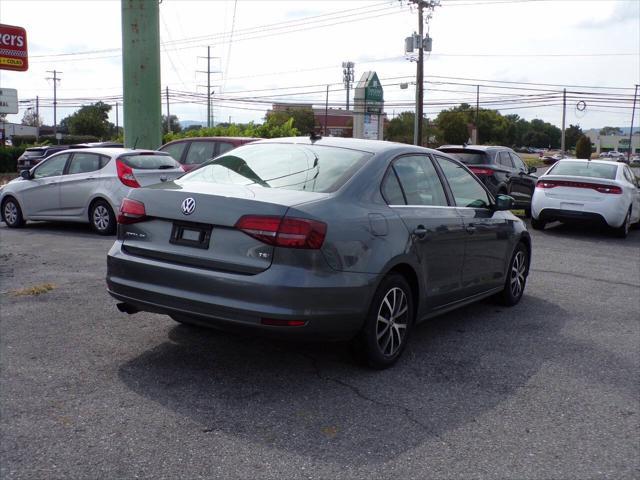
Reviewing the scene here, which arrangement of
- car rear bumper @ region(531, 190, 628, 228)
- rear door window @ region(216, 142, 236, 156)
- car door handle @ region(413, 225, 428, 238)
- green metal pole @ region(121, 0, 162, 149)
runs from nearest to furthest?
car door handle @ region(413, 225, 428, 238) → car rear bumper @ region(531, 190, 628, 228) → rear door window @ region(216, 142, 236, 156) → green metal pole @ region(121, 0, 162, 149)

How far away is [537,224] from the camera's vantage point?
47.2 feet

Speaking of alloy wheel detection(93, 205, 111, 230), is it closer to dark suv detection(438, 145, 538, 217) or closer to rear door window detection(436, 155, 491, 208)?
rear door window detection(436, 155, 491, 208)

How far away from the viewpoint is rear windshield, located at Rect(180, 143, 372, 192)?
16.4 ft

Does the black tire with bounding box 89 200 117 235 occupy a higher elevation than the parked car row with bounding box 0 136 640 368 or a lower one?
lower

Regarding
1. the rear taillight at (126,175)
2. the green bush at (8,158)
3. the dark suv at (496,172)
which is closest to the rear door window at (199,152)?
the rear taillight at (126,175)

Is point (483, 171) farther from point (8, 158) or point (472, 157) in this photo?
point (8, 158)

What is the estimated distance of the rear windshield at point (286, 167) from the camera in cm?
501

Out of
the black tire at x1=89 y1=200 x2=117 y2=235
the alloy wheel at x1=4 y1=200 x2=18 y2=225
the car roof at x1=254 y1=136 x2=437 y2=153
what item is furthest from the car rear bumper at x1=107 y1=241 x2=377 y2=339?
the alloy wheel at x1=4 y1=200 x2=18 y2=225

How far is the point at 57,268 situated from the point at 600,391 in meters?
6.33

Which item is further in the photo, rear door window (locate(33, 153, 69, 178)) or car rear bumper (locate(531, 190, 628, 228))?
car rear bumper (locate(531, 190, 628, 228))

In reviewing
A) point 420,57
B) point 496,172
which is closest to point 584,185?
point 496,172

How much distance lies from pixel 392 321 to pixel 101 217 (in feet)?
28.0

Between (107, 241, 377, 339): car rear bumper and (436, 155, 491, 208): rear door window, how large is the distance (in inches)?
72.3

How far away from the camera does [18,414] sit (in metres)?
4.16
